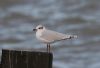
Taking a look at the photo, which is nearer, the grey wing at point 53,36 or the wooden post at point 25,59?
the wooden post at point 25,59

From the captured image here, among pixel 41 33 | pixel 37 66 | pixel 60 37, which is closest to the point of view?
pixel 37 66

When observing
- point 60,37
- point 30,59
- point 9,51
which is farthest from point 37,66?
point 60,37

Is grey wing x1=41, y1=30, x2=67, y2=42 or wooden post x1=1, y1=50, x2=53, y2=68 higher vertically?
grey wing x1=41, y1=30, x2=67, y2=42

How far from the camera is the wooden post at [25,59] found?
103 inches

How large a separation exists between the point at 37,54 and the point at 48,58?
114mm

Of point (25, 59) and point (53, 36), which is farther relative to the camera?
point (53, 36)

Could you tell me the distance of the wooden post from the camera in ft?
8.61

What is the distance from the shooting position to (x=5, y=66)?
2666mm

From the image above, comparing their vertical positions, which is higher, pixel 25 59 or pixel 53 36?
pixel 53 36

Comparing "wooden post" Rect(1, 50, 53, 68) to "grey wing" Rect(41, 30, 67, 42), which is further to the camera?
"grey wing" Rect(41, 30, 67, 42)

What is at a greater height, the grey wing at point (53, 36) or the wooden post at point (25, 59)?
the grey wing at point (53, 36)

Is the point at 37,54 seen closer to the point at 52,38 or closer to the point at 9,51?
the point at 9,51

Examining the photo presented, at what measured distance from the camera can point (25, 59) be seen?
264 centimetres

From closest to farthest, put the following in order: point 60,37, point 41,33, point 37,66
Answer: point 37,66 → point 60,37 → point 41,33
